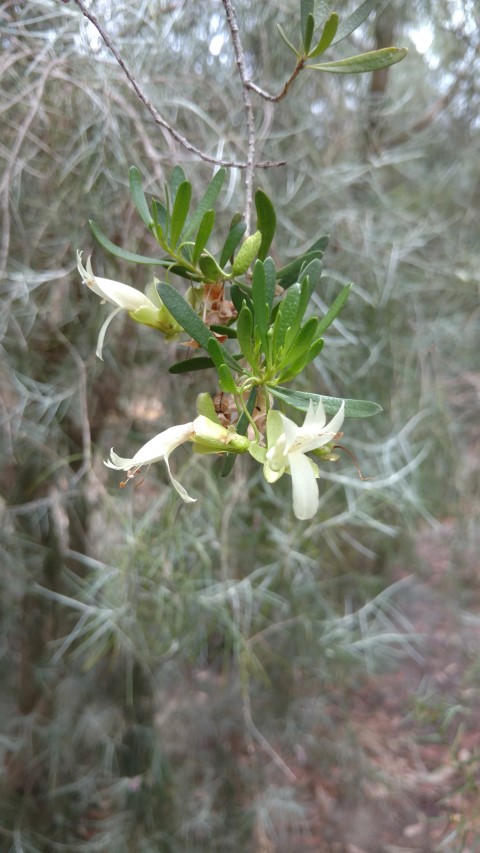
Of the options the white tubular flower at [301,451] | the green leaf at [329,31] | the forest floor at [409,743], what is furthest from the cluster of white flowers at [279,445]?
the forest floor at [409,743]

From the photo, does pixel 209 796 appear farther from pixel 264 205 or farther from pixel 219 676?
pixel 264 205

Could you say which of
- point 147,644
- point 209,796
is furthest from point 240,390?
point 209,796

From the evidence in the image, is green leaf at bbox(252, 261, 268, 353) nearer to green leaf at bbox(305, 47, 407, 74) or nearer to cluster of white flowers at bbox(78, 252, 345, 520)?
cluster of white flowers at bbox(78, 252, 345, 520)

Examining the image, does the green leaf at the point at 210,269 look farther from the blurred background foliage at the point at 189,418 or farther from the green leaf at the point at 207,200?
the blurred background foliage at the point at 189,418

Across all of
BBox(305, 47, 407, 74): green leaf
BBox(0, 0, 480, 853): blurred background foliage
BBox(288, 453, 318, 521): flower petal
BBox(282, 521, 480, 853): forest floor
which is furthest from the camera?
BBox(282, 521, 480, 853): forest floor

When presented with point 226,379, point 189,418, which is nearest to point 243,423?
point 226,379

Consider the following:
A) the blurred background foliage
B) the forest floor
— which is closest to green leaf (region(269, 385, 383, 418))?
the blurred background foliage
